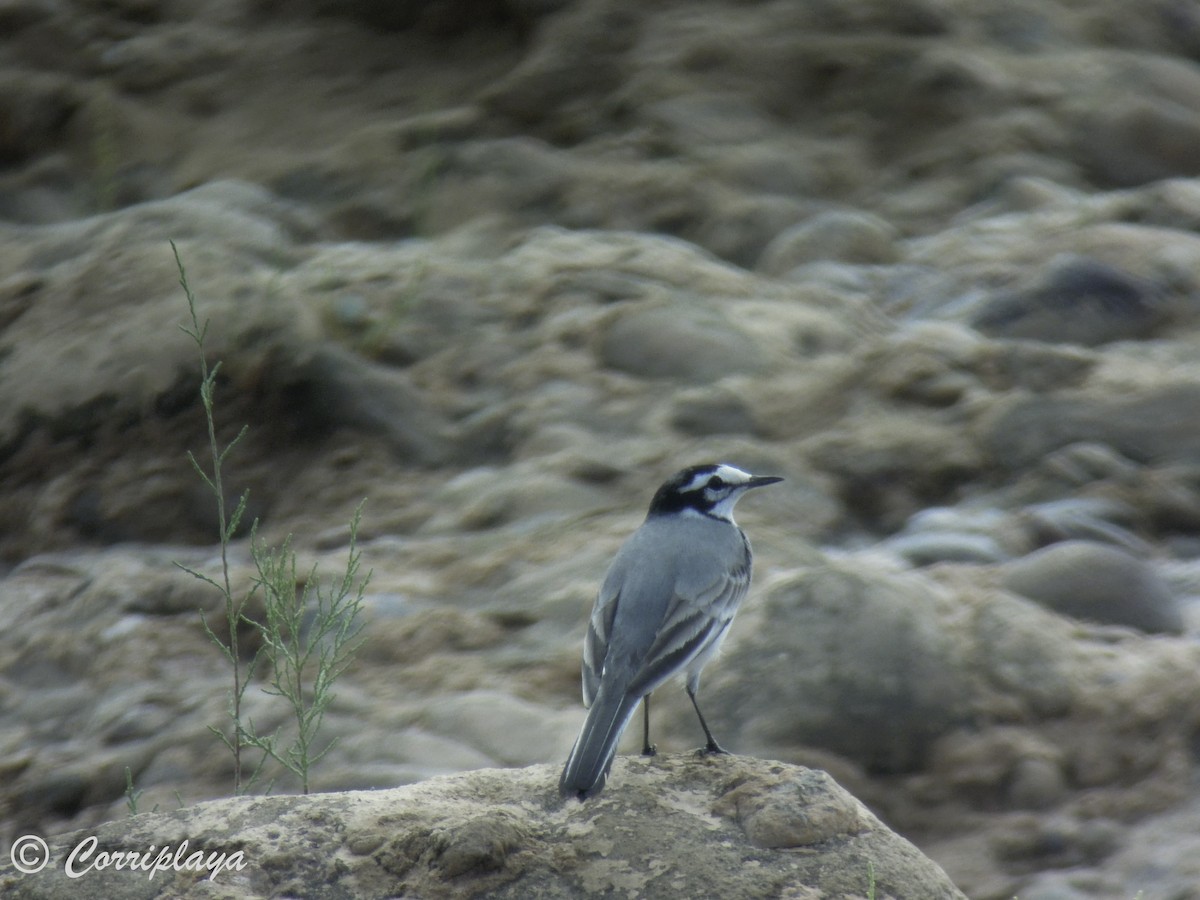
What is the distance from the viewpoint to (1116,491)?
23.4ft

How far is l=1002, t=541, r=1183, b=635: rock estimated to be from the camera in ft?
20.7

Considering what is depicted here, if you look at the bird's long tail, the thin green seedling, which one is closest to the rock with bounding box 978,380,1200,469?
the thin green seedling

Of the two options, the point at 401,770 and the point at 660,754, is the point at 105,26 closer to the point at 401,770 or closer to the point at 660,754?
the point at 401,770

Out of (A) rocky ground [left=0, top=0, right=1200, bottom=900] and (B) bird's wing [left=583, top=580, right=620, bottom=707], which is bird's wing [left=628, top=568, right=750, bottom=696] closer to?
(B) bird's wing [left=583, top=580, right=620, bottom=707]

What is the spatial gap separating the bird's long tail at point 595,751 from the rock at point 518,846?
78mm

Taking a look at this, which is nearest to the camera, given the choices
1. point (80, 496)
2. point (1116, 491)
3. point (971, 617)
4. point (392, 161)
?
point (971, 617)

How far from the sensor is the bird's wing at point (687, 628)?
4211 mm

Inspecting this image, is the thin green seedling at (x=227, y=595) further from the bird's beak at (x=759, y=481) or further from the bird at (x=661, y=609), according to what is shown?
the bird's beak at (x=759, y=481)

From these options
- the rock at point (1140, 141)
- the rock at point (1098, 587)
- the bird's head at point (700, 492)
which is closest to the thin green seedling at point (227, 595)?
the bird's head at point (700, 492)

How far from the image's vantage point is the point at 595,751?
3.79 metres

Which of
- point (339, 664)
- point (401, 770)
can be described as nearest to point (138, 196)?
point (339, 664)

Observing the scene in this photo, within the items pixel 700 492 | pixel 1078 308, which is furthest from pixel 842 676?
pixel 1078 308

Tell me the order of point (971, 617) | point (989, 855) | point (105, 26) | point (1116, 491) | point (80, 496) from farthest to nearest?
point (105, 26)
point (80, 496)
point (1116, 491)
point (971, 617)
point (989, 855)

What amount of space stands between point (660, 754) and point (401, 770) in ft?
5.56
